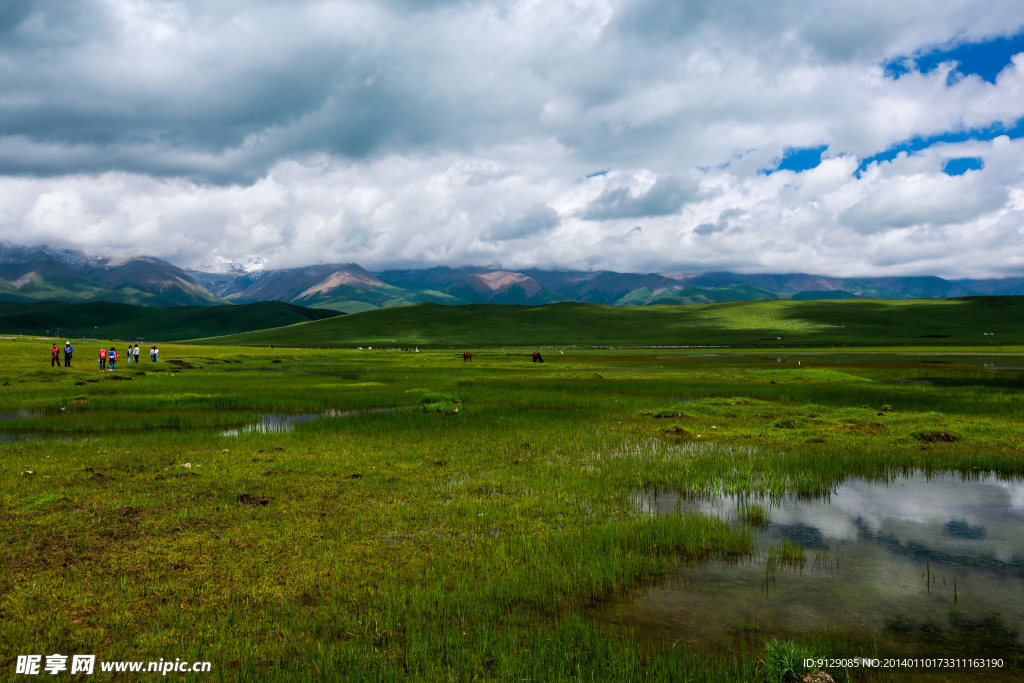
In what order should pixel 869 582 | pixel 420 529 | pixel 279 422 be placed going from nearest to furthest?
pixel 869 582 < pixel 420 529 < pixel 279 422

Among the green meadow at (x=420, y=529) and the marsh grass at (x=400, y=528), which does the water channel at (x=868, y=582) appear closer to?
the green meadow at (x=420, y=529)

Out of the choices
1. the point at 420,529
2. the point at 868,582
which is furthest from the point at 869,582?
the point at 420,529

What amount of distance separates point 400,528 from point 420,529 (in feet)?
1.55

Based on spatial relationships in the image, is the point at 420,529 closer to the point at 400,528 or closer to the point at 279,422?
the point at 400,528

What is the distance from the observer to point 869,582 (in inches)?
360

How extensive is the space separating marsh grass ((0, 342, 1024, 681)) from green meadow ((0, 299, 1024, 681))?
0.05 m

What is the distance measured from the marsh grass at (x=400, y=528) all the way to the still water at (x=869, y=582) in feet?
1.84

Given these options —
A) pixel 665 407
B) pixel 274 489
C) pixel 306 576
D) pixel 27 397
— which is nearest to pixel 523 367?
pixel 665 407

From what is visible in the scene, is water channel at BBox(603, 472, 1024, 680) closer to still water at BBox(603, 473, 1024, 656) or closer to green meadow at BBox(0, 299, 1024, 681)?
still water at BBox(603, 473, 1024, 656)

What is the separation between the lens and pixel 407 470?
1658cm

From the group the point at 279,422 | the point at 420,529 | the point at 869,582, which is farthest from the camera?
the point at 279,422

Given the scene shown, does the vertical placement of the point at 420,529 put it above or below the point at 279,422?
above

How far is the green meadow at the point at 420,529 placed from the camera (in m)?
7.05

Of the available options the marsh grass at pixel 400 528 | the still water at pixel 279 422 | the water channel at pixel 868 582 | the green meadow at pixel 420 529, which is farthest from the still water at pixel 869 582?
the still water at pixel 279 422
